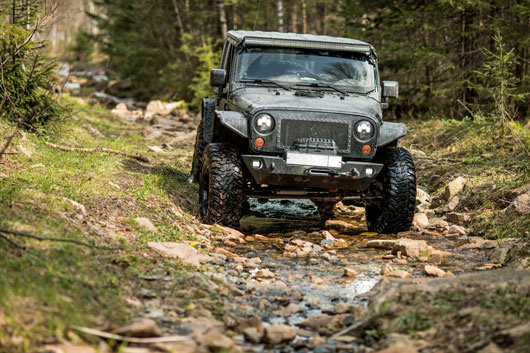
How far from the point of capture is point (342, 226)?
26.3ft

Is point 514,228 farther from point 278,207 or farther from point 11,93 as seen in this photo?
point 11,93

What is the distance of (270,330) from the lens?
3.98 meters

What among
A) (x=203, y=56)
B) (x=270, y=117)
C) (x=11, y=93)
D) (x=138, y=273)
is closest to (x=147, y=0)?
(x=203, y=56)

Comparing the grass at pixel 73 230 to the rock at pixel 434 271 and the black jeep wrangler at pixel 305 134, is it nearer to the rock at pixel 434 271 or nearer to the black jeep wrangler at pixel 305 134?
the black jeep wrangler at pixel 305 134

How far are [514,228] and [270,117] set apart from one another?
2.95 m

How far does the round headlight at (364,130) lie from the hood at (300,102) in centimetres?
9

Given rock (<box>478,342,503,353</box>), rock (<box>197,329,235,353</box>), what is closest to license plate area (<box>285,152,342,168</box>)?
rock (<box>197,329,235,353</box>)

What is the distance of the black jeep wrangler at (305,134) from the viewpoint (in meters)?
6.77

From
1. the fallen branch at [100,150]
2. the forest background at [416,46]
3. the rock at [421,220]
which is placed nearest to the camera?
the rock at [421,220]

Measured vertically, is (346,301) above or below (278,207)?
above

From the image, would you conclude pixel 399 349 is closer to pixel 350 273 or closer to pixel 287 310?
pixel 287 310

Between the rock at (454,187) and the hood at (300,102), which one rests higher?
the hood at (300,102)

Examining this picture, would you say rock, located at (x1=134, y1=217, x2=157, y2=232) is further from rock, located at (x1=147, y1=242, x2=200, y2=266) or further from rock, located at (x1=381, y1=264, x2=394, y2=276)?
rock, located at (x1=381, y1=264, x2=394, y2=276)

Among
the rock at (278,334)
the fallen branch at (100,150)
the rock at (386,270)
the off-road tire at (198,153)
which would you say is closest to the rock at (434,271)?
the rock at (386,270)
